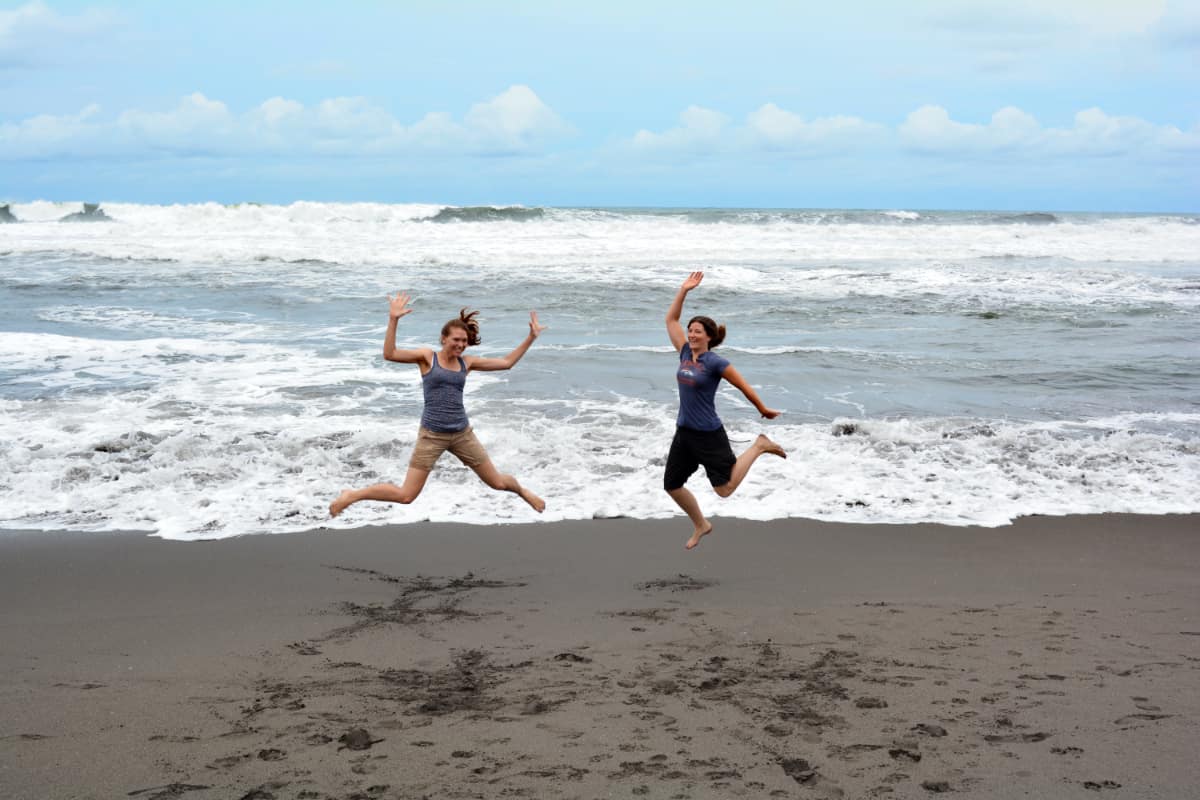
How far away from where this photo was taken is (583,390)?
13852 mm

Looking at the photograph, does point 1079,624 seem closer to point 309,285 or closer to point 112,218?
point 309,285

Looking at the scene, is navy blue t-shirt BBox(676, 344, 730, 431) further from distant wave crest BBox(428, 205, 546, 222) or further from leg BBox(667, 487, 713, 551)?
distant wave crest BBox(428, 205, 546, 222)

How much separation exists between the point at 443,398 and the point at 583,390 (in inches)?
257

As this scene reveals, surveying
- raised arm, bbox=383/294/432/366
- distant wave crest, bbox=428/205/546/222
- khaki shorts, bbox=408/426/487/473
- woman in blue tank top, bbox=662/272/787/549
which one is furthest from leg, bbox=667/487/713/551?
distant wave crest, bbox=428/205/546/222

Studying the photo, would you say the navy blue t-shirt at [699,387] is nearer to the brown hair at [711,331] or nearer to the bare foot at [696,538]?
the brown hair at [711,331]

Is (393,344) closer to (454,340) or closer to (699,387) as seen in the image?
(454,340)

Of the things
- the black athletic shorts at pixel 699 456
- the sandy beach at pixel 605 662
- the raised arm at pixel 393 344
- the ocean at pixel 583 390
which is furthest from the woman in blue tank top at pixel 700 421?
the raised arm at pixel 393 344

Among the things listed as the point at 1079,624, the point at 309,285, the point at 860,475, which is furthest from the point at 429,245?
the point at 1079,624

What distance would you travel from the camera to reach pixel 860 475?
1012cm

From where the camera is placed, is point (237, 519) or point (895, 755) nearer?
point (895, 755)

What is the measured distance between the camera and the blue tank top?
Answer: 7.35m

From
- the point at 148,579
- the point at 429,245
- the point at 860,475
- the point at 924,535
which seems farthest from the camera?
the point at 429,245

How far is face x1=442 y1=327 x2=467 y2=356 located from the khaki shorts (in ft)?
1.95

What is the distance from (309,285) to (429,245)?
13.4 m
